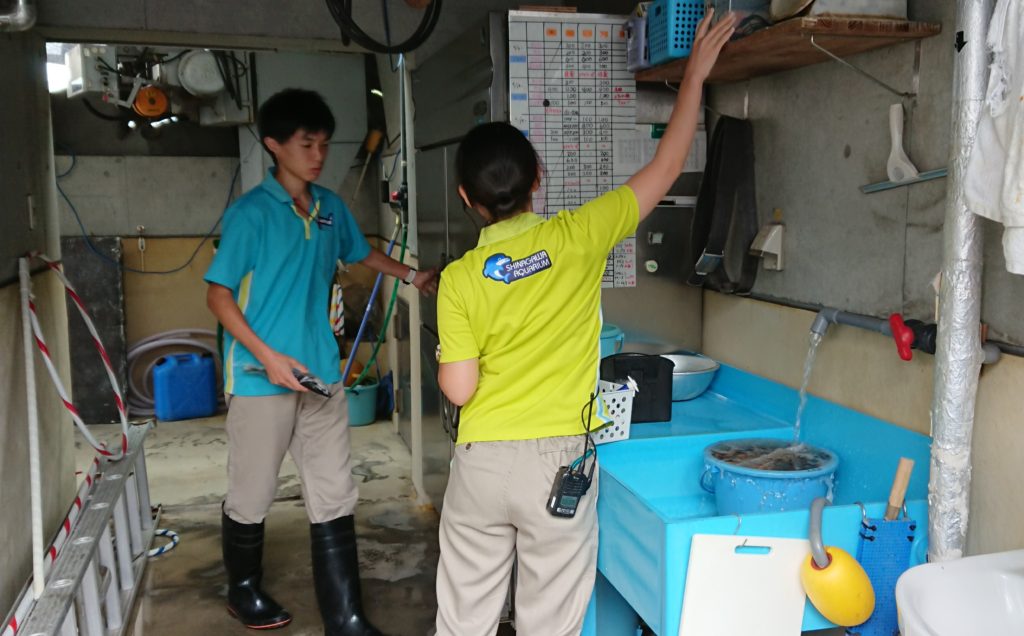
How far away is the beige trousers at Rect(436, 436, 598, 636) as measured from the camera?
1806 mm

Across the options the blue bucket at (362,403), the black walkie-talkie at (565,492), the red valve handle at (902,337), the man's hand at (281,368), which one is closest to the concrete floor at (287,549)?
the blue bucket at (362,403)

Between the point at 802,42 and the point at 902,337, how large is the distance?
0.67 meters

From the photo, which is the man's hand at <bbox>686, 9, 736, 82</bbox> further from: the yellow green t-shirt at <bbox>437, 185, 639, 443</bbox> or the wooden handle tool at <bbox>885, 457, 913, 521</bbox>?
the wooden handle tool at <bbox>885, 457, 913, 521</bbox>

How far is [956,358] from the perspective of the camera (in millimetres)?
1593

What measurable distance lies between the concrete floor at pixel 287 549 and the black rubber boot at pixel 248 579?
1.9 inches

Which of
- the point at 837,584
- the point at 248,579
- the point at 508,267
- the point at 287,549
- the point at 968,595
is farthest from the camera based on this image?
the point at 287,549

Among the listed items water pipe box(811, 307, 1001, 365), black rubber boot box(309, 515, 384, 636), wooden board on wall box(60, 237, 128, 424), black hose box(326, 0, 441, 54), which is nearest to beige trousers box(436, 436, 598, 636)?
water pipe box(811, 307, 1001, 365)

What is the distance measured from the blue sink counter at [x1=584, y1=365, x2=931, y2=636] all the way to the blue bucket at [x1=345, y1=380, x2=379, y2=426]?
3.03 meters

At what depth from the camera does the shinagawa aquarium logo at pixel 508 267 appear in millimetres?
1718

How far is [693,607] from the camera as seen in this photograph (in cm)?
162

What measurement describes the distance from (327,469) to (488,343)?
3.65ft

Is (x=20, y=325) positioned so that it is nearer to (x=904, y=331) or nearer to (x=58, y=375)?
(x=58, y=375)

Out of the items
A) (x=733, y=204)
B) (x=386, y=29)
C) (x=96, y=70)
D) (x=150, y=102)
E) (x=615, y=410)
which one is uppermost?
(x=96, y=70)

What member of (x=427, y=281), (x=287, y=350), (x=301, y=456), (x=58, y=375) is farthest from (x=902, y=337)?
(x=58, y=375)
